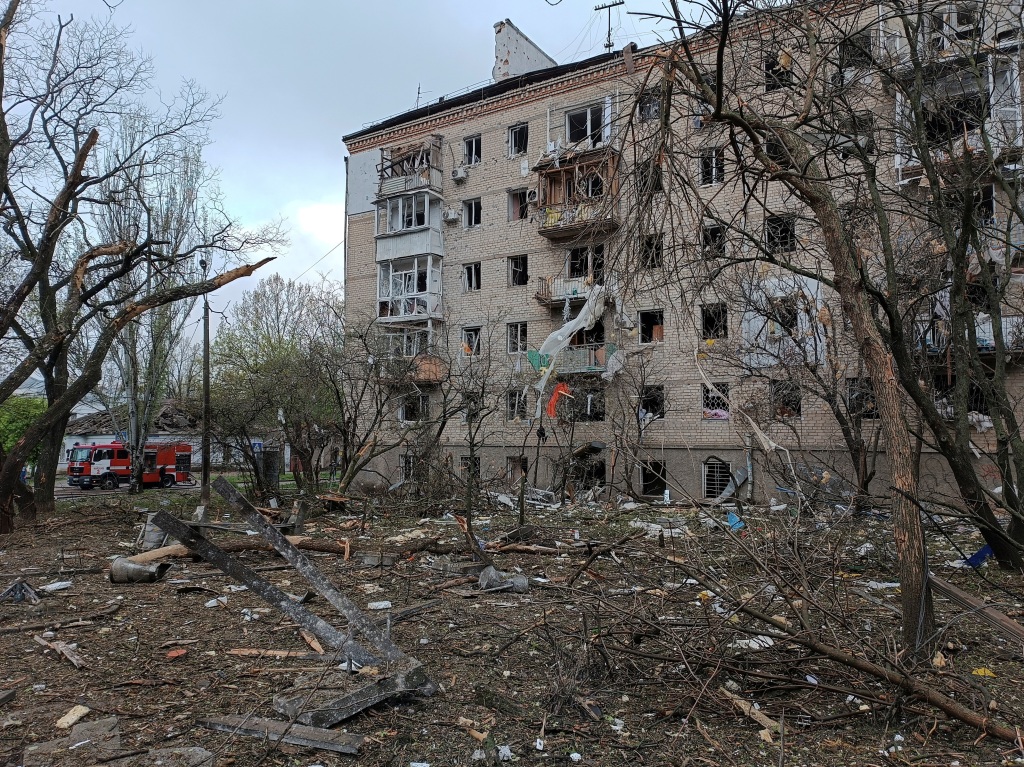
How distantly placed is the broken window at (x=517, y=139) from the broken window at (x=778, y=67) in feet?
63.5

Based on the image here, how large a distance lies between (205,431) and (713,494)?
1472cm

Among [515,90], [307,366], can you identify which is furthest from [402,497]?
[515,90]

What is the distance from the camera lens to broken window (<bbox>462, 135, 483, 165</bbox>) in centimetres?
2527

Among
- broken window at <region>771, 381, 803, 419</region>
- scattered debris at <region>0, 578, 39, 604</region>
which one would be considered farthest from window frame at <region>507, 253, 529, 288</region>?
scattered debris at <region>0, 578, 39, 604</region>

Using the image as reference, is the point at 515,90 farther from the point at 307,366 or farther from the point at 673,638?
the point at 673,638

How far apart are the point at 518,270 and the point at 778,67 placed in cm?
1862

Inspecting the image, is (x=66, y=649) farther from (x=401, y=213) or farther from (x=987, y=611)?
(x=401, y=213)

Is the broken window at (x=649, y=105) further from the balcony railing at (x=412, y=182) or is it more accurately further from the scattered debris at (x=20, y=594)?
the balcony railing at (x=412, y=182)

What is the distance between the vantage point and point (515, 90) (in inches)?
938

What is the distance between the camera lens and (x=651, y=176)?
165 inches

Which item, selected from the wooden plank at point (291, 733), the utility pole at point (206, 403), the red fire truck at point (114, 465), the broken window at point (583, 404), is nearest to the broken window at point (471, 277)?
the broken window at point (583, 404)

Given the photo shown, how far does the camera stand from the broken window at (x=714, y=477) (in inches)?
772

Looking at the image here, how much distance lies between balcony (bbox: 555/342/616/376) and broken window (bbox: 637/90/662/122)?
15.9m

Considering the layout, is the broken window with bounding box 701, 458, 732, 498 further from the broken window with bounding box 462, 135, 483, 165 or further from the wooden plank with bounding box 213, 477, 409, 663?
the wooden plank with bounding box 213, 477, 409, 663
